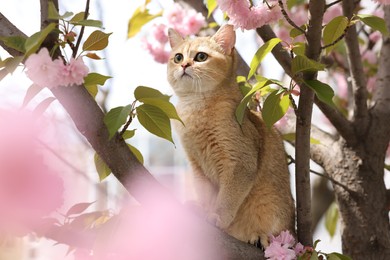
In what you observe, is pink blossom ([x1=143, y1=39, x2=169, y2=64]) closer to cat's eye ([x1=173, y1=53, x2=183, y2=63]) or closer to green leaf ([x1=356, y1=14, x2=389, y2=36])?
cat's eye ([x1=173, y1=53, x2=183, y2=63])

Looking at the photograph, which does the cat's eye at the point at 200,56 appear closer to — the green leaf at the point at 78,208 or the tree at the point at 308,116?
the tree at the point at 308,116

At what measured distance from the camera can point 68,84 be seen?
46.7 inches

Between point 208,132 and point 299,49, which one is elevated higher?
point 299,49

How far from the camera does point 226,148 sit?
1.80 meters

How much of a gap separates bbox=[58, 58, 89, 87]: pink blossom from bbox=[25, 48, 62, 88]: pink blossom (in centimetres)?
1

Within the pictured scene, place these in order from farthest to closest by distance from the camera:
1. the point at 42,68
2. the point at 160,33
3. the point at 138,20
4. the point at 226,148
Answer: the point at 160,33 → the point at 138,20 → the point at 226,148 → the point at 42,68

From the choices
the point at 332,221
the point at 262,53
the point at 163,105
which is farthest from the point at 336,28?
the point at 332,221

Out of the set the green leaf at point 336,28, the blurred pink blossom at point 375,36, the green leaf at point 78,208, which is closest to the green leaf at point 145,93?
the green leaf at point 78,208

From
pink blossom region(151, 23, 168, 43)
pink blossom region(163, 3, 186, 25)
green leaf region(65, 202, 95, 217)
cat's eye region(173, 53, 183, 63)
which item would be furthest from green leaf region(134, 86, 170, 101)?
pink blossom region(151, 23, 168, 43)

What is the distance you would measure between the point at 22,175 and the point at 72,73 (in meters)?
0.25

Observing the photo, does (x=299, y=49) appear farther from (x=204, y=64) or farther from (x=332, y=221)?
(x=332, y=221)

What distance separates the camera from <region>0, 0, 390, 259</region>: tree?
1235mm

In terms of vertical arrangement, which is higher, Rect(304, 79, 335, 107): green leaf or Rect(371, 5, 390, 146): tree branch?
Rect(371, 5, 390, 146): tree branch

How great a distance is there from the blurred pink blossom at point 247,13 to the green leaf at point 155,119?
1.17 feet
